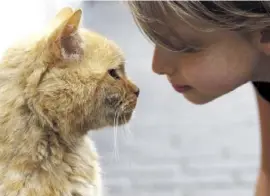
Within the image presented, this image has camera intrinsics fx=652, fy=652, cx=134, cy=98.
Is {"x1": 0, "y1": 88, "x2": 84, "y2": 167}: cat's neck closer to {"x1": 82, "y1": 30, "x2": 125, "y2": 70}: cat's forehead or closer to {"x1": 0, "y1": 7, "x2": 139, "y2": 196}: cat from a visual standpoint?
{"x1": 0, "y1": 7, "x2": 139, "y2": 196}: cat

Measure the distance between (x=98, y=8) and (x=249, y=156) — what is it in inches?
61.9

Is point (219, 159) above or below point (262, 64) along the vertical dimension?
below

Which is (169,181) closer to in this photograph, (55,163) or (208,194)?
(208,194)

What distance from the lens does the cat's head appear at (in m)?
0.97

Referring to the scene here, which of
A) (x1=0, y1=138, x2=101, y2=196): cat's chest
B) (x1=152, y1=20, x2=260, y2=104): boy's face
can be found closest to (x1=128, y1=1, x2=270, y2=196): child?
(x1=152, y1=20, x2=260, y2=104): boy's face

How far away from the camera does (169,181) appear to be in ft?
6.51

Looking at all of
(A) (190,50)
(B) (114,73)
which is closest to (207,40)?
(A) (190,50)

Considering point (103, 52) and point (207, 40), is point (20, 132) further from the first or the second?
point (207, 40)

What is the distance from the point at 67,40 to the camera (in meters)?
0.98

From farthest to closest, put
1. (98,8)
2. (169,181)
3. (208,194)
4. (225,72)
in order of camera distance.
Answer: (98,8) → (169,181) → (208,194) → (225,72)

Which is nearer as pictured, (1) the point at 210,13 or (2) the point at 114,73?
(1) the point at 210,13

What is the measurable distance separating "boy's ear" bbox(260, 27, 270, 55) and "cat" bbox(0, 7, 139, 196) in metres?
0.23

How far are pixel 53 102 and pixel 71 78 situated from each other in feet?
0.15

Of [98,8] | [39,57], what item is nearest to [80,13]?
[39,57]
